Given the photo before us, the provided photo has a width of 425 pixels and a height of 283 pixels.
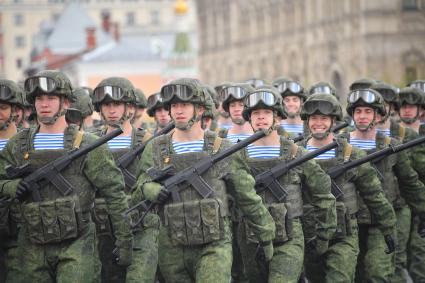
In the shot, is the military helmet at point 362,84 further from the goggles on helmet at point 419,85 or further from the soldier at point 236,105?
the soldier at point 236,105

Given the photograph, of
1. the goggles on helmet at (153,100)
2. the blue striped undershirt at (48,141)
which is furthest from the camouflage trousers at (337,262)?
the goggles on helmet at (153,100)

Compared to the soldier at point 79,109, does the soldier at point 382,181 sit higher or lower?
lower

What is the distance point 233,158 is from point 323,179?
132cm

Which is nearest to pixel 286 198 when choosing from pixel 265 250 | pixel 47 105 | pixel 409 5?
pixel 265 250

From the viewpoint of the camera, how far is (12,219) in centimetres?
1245

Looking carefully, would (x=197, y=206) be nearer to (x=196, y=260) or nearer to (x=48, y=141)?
(x=196, y=260)

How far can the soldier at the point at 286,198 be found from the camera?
12.7 m

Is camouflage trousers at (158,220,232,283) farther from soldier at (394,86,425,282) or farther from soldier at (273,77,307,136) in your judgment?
soldier at (273,77,307,136)

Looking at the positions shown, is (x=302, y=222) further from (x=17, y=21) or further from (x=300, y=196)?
(x=17, y=21)

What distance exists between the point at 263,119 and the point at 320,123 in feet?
4.08

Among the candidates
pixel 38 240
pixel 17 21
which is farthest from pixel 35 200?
pixel 17 21

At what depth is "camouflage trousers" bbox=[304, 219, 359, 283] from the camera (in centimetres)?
1348

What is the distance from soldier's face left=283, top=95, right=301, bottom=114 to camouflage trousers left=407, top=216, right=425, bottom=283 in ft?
7.42

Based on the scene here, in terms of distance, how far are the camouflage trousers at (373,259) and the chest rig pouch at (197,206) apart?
2.72 meters
